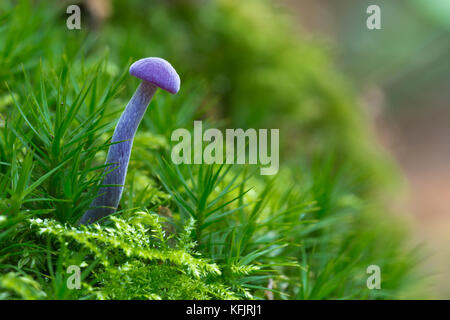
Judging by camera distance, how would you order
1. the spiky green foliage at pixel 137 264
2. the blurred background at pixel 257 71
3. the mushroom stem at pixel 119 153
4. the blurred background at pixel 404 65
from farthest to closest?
the blurred background at pixel 404 65
the blurred background at pixel 257 71
the mushroom stem at pixel 119 153
the spiky green foliage at pixel 137 264

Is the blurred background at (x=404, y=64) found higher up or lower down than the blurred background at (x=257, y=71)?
higher up

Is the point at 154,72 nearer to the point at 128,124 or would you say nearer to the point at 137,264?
the point at 128,124

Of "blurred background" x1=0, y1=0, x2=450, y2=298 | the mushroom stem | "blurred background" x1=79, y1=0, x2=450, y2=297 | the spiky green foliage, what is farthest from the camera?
"blurred background" x1=79, y1=0, x2=450, y2=297

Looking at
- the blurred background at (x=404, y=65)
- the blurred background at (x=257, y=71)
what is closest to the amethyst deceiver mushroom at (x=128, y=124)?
the blurred background at (x=257, y=71)

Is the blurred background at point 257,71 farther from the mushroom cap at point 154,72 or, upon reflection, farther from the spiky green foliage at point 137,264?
the spiky green foliage at point 137,264

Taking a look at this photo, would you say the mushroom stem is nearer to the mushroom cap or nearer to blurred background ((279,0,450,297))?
the mushroom cap

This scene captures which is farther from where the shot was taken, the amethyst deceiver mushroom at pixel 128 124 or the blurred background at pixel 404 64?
the blurred background at pixel 404 64

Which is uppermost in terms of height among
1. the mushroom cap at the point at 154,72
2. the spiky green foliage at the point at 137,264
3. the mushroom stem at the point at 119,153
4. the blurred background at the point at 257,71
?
the blurred background at the point at 257,71

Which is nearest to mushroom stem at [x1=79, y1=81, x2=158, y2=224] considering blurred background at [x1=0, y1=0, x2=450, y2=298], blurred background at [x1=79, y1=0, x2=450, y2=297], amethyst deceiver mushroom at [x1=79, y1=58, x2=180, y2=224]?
amethyst deceiver mushroom at [x1=79, y1=58, x2=180, y2=224]
